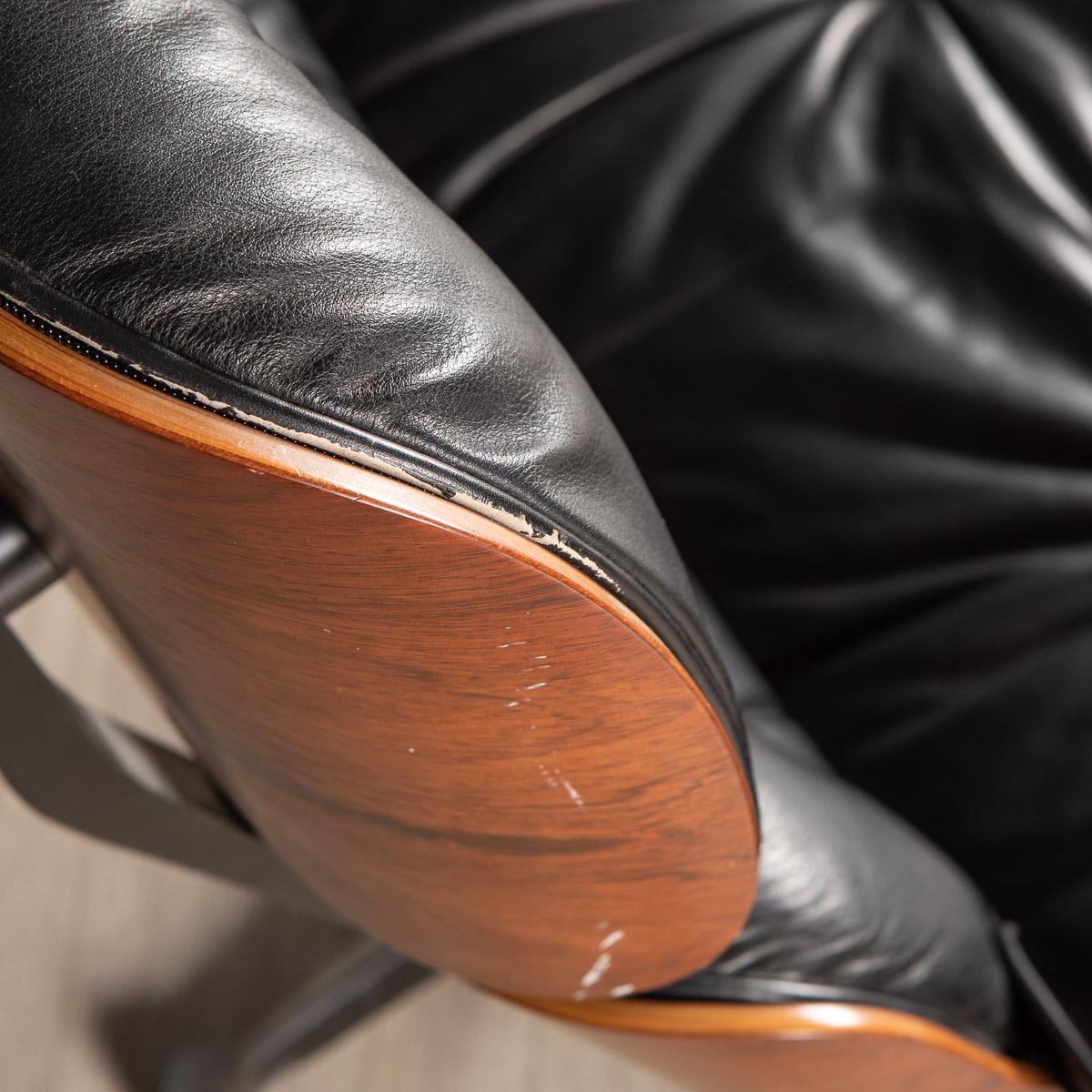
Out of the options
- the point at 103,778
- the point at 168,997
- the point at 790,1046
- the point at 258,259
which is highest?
the point at 258,259

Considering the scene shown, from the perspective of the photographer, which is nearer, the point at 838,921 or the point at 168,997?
the point at 838,921

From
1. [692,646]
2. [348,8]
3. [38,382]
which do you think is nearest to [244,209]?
[38,382]

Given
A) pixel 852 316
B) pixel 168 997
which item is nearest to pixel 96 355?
pixel 852 316

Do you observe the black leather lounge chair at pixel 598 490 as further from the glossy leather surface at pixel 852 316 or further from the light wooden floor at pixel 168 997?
the light wooden floor at pixel 168 997

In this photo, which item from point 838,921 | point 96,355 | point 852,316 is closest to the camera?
point 96,355

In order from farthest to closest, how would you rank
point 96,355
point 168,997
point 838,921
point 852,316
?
point 168,997 → point 852,316 → point 838,921 → point 96,355

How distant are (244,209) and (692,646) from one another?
Answer: 172 millimetres

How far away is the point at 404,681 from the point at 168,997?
0.87m

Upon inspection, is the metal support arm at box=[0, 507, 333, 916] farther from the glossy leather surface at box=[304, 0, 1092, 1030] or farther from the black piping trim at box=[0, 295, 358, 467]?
the glossy leather surface at box=[304, 0, 1092, 1030]

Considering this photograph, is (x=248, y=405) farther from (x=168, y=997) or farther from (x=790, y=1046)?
(x=168, y=997)

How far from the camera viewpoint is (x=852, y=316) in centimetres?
76

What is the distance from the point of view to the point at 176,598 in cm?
30

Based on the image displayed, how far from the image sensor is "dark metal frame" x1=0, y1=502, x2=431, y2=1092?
42cm

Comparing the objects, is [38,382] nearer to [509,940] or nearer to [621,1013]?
[509,940]
